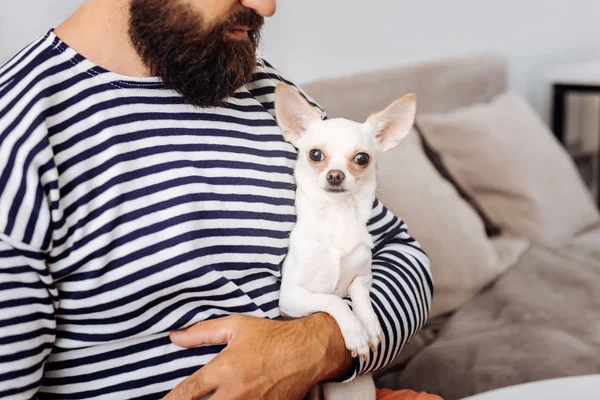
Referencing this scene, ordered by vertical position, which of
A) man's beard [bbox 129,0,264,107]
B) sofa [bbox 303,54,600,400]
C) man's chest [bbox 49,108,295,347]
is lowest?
sofa [bbox 303,54,600,400]

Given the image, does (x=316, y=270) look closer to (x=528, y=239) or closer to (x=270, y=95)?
(x=270, y=95)

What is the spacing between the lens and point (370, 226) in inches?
41.8

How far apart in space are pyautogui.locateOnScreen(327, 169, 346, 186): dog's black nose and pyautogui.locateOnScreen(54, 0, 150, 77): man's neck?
0.28m

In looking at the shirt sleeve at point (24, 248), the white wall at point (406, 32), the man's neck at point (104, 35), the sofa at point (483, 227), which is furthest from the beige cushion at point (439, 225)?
the shirt sleeve at point (24, 248)

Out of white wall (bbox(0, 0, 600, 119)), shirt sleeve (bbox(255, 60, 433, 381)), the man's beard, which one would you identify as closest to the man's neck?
the man's beard

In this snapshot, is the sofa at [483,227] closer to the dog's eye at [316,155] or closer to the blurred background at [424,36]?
the blurred background at [424,36]

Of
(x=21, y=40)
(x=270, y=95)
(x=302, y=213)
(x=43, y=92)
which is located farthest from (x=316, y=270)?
(x=21, y=40)

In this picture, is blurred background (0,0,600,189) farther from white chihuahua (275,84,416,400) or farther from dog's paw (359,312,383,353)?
dog's paw (359,312,383,353)

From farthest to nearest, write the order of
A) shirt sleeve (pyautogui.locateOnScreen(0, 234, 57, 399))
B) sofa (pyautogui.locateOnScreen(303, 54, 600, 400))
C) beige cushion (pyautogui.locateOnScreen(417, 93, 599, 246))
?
beige cushion (pyautogui.locateOnScreen(417, 93, 599, 246)), sofa (pyautogui.locateOnScreen(303, 54, 600, 400)), shirt sleeve (pyautogui.locateOnScreen(0, 234, 57, 399))

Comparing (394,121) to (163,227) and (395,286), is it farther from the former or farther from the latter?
(163,227)

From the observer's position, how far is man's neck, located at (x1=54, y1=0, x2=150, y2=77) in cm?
89

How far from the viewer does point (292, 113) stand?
0.98m

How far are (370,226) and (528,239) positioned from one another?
3.81 feet

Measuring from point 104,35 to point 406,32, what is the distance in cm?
152
